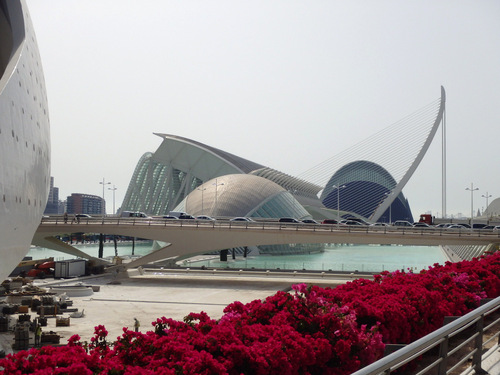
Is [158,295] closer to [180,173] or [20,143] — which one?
[20,143]

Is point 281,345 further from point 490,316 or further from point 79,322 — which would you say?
point 79,322

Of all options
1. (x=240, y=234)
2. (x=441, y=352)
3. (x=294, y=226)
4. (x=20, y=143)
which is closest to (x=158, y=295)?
(x=240, y=234)

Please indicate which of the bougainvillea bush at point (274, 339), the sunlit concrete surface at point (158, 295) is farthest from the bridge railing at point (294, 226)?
the bougainvillea bush at point (274, 339)

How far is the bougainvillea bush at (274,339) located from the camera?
6.78 m

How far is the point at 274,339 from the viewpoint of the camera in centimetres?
778

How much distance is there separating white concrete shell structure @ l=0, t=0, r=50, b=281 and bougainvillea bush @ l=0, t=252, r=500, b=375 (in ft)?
37.9

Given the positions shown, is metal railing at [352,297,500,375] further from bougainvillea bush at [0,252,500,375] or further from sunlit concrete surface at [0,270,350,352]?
sunlit concrete surface at [0,270,350,352]

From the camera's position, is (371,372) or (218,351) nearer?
(371,372)

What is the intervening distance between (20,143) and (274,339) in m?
15.4

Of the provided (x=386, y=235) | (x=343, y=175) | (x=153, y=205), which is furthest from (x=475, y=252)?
(x=343, y=175)

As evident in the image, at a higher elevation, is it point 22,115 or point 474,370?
point 22,115

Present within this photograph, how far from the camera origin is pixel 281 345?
7.57m

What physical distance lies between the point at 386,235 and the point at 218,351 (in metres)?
44.4

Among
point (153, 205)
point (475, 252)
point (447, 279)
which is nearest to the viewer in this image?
point (447, 279)
